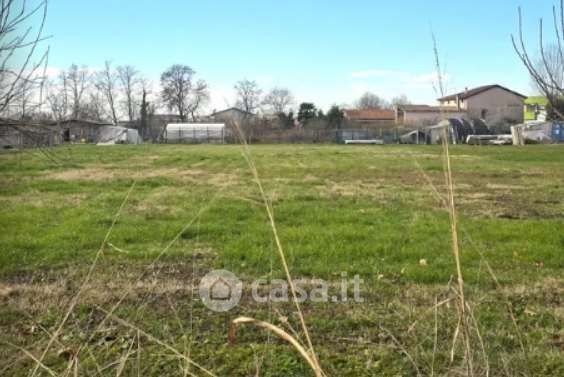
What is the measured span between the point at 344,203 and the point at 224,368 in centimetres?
663

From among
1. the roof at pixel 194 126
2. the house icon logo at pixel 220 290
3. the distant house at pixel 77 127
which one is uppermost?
the roof at pixel 194 126

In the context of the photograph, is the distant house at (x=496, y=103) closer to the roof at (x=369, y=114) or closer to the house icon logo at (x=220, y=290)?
the roof at (x=369, y=114)

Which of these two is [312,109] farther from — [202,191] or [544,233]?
[544,233]

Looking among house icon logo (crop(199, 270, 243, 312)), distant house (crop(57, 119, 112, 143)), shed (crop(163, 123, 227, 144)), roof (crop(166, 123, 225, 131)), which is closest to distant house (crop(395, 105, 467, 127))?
distant house (crop(57, 119, 112, 143))

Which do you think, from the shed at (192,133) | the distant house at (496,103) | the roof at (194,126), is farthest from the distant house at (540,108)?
the distant house at (496,103)

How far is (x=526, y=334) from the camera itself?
3275 mm

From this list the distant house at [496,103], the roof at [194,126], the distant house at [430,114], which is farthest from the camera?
the distant house at [496,103]

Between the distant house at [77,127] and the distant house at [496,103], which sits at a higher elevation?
the distant house at [496,103]

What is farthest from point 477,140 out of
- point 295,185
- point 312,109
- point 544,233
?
point 544,233

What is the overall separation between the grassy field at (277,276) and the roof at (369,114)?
7414 cm

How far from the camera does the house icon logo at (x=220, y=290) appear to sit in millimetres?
3820

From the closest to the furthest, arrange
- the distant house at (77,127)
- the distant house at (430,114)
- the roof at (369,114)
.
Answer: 1. the distant house at (430,114)
2. the distant house at (77,127)
3. the roof at (369,114)

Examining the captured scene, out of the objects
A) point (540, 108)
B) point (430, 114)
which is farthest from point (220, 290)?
point (540, 108)

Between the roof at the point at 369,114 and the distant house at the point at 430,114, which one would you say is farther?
the roof at the point at 369,114
